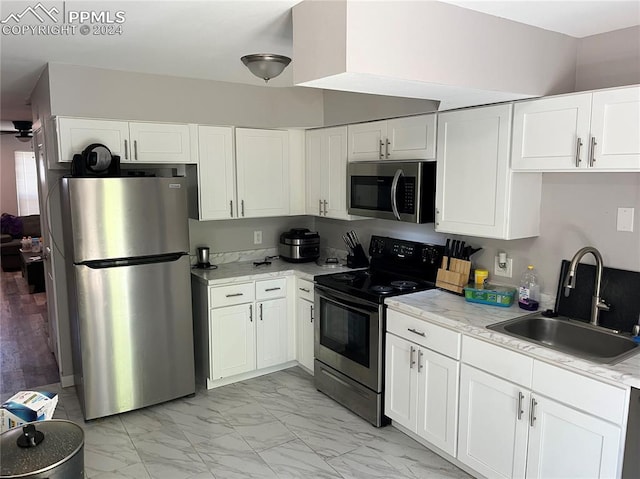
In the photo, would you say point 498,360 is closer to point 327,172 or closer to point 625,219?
point 625,219

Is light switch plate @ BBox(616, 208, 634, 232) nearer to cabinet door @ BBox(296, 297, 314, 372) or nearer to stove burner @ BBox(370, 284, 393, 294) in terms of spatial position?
stove burner @ BBox(370, 284, 393, 294)

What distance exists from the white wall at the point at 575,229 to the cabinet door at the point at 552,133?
313mm

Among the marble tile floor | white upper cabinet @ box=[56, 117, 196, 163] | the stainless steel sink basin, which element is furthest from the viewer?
white upper cabinet @ box=[56, 117, 196, 163]

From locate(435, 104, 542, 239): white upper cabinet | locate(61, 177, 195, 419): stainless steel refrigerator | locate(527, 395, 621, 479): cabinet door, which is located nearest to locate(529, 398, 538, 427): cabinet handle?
locate(527, 395, 621, 479): cabinet door

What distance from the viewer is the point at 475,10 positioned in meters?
2.19

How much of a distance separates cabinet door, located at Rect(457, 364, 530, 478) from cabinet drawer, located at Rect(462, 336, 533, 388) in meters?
0.04

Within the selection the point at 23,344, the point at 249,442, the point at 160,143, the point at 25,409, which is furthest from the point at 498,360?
the point at 23,344

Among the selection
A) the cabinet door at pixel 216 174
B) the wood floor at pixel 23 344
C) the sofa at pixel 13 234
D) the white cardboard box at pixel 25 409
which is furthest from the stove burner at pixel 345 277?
the sofa at pixel 13 234

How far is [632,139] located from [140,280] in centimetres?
292

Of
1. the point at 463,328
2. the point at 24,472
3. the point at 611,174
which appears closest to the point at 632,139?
the point at 611,174

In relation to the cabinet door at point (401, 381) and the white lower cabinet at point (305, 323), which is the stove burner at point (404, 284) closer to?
the cabinet door at point (401, 381)

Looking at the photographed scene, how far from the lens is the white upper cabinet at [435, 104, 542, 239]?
105 inches

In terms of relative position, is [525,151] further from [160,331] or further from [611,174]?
[160,331]

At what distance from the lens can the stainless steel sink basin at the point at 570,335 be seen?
7.77 feet
